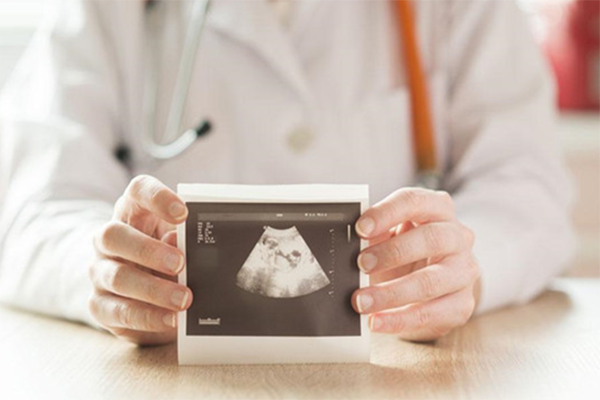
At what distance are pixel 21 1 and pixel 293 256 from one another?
156 cm

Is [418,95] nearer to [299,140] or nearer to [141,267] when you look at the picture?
[299,140]

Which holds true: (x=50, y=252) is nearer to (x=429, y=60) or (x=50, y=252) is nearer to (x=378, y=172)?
(x=378, y=172)

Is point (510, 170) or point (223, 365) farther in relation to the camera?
point (510, 170)

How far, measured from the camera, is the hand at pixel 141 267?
35.4 inches

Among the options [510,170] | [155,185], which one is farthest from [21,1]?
[155,185]

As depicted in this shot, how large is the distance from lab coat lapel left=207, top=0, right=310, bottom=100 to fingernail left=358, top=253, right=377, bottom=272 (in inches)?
22.3

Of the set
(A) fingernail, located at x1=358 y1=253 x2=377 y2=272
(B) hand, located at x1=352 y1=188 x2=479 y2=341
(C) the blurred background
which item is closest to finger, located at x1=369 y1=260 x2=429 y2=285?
(B) hand, located at x1=352 y1=188 x2=479 y2=341

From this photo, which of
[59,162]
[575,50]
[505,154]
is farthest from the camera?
[575,50]

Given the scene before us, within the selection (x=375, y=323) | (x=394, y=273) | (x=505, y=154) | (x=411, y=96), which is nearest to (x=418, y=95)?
(x=411, y=96)

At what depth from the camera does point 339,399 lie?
32.4 inches

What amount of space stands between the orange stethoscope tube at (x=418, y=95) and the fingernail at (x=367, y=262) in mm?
547

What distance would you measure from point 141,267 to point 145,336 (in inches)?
3.1

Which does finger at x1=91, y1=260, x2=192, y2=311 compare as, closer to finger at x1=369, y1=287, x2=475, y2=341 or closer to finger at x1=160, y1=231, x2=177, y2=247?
finger at x1=160, y1=231, x2=177, y2=247

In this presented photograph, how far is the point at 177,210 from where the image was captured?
0.88 meters
